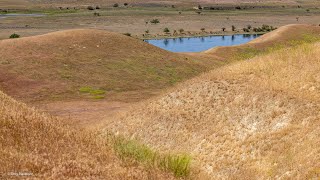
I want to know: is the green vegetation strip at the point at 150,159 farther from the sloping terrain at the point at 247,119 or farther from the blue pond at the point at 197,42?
the blue pond at the point at 197,42

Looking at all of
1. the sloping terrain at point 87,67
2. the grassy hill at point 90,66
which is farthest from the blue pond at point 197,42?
the sloping terrain at point 87,67

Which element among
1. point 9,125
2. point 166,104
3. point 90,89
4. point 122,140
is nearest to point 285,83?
point 166,104

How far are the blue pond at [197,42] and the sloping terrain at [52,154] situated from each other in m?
65.1

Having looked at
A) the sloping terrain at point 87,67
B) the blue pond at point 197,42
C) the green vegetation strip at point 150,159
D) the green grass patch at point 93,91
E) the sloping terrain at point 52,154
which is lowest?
the blue pond at point 197,42

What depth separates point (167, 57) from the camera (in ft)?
173

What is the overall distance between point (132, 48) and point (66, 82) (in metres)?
14.3

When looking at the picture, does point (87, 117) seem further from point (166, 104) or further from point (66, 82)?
point (66, 82)

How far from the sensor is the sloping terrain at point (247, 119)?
15.8m

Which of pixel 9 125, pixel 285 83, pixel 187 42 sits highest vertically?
pixel 9 125

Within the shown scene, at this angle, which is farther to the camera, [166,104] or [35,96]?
[35,96]

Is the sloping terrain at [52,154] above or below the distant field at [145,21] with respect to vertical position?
above

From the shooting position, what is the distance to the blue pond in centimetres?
7775

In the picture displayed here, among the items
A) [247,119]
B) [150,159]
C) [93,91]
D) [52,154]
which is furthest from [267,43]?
[52,154]

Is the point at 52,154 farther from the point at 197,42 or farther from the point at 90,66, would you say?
the point at 197,42
